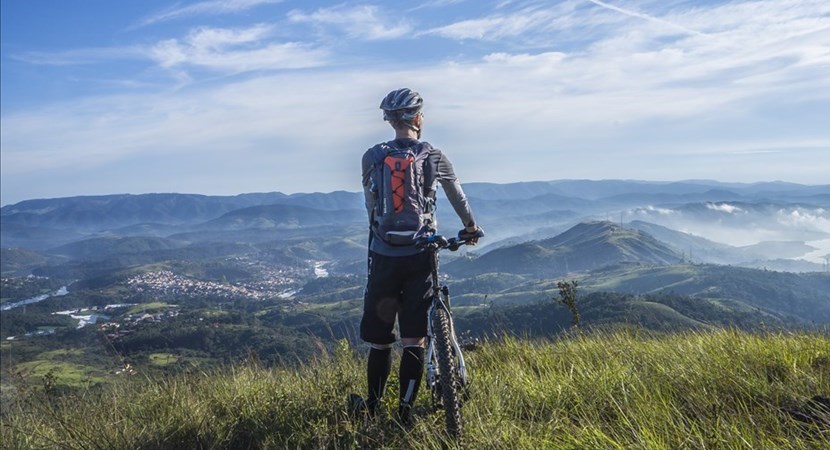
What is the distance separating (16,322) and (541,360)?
190 meters

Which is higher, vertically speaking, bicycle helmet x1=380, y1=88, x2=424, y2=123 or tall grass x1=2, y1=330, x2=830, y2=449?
bicycle helmet x1=380, y1=88, x2=424, y2=123

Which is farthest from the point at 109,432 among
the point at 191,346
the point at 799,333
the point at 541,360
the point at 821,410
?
the point at 191,346

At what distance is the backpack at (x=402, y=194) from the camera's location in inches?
174

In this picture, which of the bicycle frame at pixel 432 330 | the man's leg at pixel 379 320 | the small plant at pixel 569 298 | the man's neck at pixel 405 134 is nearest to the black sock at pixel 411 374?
the bicycle frame at pixel 432 330

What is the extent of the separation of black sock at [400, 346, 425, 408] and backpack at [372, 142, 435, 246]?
928mm

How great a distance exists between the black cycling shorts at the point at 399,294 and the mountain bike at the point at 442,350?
77 millimetres

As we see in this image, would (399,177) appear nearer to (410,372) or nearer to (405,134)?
(405,134)

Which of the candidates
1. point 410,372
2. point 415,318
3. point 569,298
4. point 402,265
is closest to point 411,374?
point 410,372

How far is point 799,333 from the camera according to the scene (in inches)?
234

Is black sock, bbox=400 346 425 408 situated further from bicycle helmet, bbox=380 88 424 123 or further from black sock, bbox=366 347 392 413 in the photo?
bicycle helmet, bbox=380 88 424 123

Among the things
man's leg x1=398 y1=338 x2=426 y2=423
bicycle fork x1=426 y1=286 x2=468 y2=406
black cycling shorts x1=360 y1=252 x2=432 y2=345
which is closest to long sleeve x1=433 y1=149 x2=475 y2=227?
black cycling shorts x1=360 y1=252 x2=432 y2=345

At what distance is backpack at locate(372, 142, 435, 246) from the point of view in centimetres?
442

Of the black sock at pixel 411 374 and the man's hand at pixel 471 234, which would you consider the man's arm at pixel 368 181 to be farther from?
the black sock at pixel 411 374

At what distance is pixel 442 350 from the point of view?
4148mm
